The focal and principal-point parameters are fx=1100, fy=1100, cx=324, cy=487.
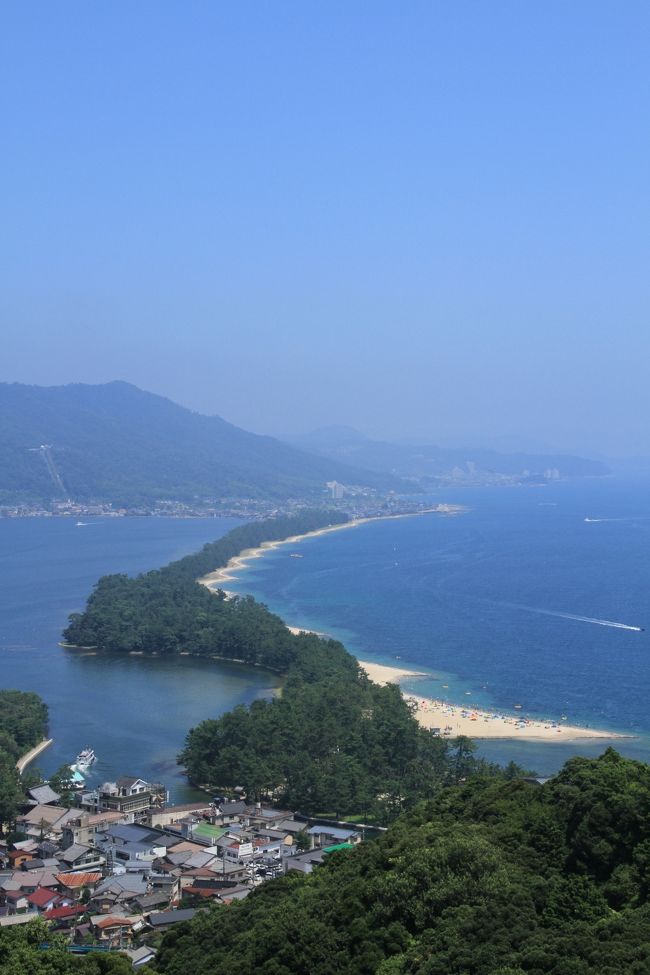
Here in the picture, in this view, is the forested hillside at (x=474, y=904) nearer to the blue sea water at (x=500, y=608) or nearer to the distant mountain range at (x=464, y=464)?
the blue sea water at (x=500, y=608)

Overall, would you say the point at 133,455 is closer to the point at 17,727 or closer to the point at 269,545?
the point at 269,545

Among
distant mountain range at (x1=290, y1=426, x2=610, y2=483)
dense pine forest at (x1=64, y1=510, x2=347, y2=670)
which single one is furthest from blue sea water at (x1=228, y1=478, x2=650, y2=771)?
distant mountain range at (x1=290, y1=426, x2=610, y2=483)

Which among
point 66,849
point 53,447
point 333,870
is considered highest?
point 53,447

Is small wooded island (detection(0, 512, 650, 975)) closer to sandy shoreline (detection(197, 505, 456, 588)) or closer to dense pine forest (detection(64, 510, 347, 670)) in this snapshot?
dense pine forest (detection(64, 510, 347, 670))

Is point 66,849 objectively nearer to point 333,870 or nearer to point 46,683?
point 333,870

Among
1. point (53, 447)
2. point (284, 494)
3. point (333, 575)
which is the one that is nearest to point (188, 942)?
point (333, 575)

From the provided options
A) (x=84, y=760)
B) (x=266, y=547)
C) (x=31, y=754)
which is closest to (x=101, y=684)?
(x=31, y=754)

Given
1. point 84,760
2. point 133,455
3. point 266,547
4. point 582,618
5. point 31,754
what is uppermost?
point 133,455
